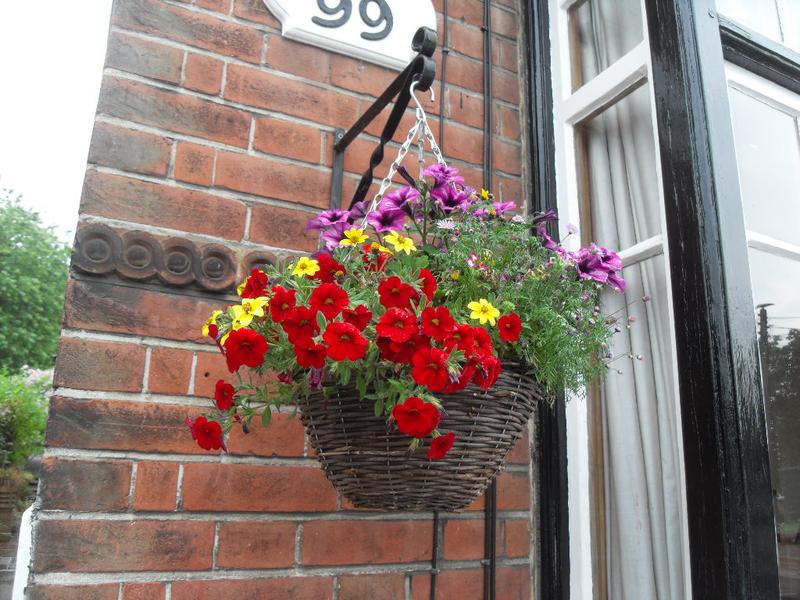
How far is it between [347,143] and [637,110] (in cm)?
Result: 69

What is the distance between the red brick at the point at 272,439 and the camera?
130cm

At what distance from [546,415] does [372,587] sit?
0.53 m

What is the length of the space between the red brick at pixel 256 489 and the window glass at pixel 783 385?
33.8 inches

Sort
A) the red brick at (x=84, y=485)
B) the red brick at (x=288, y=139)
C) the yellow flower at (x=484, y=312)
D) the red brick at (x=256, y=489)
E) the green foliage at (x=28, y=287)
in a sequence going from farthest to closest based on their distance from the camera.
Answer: the green foliage at (x=28, y=287) → the red brick at (x=288, y=139) → the red brick at (x=256, y=489) → the red brick at (x=84, y=485) → the yellow flower at (x=484, y=312)

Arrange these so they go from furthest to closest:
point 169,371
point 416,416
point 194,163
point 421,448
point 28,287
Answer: point 28,287 < point 194,163 < point 169,371 < point 421,448 < point 416,416

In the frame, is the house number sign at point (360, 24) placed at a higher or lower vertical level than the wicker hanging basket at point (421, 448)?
higher

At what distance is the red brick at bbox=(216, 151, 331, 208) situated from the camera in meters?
1.41

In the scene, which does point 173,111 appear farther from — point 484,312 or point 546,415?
point 546,415

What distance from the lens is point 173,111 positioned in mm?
1387

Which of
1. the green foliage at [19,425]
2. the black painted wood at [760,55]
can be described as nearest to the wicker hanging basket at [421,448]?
the black painted wood at [760,55]

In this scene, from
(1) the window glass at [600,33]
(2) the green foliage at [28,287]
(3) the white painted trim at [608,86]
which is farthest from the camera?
(2) the green foliage at [28,287]

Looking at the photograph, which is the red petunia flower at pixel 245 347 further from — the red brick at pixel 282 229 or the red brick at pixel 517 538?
the red brick at pixel 517 538

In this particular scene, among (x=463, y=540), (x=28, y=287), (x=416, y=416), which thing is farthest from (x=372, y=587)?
(x=28, y=287)

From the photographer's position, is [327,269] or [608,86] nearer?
[327,269]
